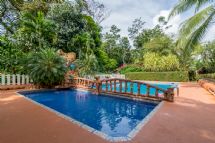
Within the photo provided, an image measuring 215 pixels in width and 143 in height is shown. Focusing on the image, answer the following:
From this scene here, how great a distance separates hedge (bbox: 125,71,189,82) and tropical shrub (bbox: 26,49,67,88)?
41.5 feet

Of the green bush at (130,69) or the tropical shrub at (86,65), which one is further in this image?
the green bush at (130,69)

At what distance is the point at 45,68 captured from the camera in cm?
1142

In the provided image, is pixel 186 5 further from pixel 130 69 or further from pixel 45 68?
pixel 130 69

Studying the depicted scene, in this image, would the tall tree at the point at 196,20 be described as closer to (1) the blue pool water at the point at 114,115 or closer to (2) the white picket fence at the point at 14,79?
(1) the blue pool water at the point at 114,115

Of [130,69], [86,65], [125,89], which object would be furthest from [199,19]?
[130,69]

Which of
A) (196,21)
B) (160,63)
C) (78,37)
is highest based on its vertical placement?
(78,37)

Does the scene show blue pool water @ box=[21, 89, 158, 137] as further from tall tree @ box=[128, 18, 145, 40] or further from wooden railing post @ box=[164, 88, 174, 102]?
tall tree @ box=[128, 18, 145, 40]

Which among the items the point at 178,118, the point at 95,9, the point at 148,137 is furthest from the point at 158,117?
the point at 95,9

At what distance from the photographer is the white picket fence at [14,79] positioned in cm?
1175

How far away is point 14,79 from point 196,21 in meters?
12.1

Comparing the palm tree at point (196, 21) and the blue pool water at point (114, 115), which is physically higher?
the palm tree at point (196, 21)

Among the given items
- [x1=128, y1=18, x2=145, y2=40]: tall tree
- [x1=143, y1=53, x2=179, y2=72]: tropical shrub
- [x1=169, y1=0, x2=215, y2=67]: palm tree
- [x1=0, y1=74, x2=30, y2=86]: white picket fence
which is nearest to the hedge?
[x1=143, y1=53, x2=179, y2=72]: tropical shrub

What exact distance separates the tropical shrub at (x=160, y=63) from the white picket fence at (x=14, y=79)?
15.2 meters

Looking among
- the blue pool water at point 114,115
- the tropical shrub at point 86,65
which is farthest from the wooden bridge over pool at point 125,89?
the tropical shrub at point 86,65
